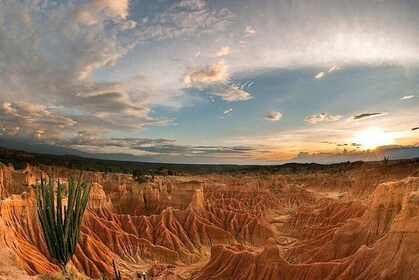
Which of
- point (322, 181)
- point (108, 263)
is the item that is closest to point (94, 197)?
point (108, 263)

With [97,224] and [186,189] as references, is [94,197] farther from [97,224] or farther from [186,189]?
[186,189]

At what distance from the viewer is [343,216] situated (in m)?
58.8

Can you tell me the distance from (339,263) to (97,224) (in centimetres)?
3600

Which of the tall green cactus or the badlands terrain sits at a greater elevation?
the tall green cactus

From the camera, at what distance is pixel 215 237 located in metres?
63.0

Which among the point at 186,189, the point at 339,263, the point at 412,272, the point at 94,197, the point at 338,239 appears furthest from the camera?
the point at 186,189

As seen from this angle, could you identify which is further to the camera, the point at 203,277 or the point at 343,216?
the point at 343,216

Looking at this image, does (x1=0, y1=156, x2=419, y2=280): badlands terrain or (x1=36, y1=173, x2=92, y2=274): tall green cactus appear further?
(x1=0, y1=156, x2=419, y2=280): badlands terrain

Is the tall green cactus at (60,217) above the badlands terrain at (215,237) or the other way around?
above

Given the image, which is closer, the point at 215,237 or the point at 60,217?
the point at 60,217

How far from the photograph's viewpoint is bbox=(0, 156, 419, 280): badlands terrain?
1117 inches

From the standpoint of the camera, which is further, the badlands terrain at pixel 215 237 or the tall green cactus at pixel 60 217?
the badlands terrain at pixel 215 237

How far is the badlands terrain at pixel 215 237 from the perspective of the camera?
28.4 meters

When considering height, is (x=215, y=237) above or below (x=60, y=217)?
below
